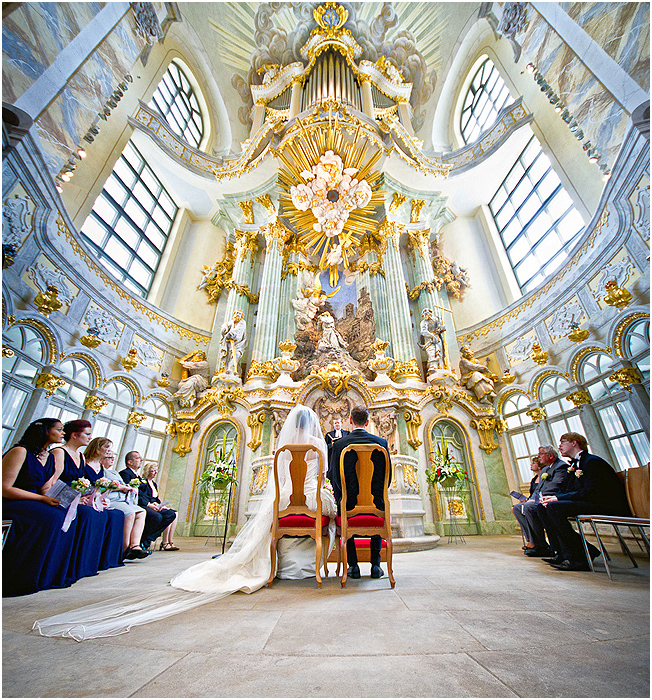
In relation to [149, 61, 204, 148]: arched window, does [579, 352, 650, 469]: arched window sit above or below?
below

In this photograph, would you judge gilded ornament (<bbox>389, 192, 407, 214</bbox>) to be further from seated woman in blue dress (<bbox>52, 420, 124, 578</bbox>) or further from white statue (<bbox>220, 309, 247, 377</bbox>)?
seated woman in blue dress (<bbox>52, 420, 124, 578</bbox>)

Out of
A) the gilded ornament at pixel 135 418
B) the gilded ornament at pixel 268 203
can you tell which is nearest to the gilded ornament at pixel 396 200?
the gilded ornament at pixel 268 203

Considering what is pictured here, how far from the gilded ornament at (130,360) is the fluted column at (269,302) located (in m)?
2.81

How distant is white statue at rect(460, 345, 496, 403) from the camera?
30.0ft

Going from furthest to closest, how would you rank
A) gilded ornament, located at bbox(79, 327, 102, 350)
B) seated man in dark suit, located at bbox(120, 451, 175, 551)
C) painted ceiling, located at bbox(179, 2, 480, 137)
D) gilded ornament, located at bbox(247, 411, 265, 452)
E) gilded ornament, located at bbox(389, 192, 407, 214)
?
painted ceiling, located at bbox(179, 2, 480, 137)
gilded ornament, located at bbox(389, 192, 407, 214)
gilded ornament, located at bbox(247, 411, 265, 452)
gilded ornament, located at bbox(79, 327, 102, 350)
seated man in dark suit, located at bbox(120, 451, 175, 551)

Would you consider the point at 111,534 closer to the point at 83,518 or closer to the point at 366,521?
the point at 83,518

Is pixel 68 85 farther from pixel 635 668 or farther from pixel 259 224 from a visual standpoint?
pixel 635 668

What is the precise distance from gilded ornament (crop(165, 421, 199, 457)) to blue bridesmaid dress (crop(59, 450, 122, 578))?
5.45m

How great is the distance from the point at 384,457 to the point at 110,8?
31.2 ft

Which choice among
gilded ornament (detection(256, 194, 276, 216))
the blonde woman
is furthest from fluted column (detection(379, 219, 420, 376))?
the blonde woman

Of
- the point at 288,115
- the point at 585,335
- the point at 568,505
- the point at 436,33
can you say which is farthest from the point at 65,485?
the point at 436,33

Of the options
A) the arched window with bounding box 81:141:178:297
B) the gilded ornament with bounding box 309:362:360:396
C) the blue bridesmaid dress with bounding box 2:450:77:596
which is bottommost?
the blue bridesmaid dress with bounding box 2:450:77:596

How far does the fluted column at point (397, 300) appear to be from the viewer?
31.8 ft

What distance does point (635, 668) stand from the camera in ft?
3.90
